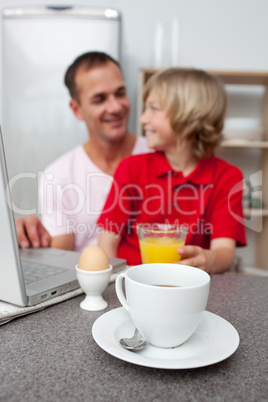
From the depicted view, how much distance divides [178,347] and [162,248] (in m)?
0.47

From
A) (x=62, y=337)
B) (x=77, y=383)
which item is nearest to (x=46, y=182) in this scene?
(x=62, y=337)

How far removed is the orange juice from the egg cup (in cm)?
31

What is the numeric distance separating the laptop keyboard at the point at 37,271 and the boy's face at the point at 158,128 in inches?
29.9

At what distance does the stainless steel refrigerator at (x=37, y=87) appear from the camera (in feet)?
7.57

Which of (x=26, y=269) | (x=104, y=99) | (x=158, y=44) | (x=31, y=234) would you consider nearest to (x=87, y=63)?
(x=104, y=99)

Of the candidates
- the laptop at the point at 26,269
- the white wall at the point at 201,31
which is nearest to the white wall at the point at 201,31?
the white wall at the point at 201,31

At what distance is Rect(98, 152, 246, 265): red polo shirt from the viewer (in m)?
1.36

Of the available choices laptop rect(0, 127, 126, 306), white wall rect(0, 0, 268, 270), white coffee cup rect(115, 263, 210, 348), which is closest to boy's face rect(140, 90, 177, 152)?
laptop rect(0, 127, 126, 306)

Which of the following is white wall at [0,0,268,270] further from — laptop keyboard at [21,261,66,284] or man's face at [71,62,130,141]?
laptop keyboard at [21,261,66,284]

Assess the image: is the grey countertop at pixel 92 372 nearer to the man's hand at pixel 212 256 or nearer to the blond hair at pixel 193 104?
the man's hand at pixel 212 256

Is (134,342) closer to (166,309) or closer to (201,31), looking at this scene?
(166,309)

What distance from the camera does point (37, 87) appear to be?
7.86 ft

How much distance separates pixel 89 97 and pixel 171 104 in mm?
511

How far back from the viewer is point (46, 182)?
1780 mm
